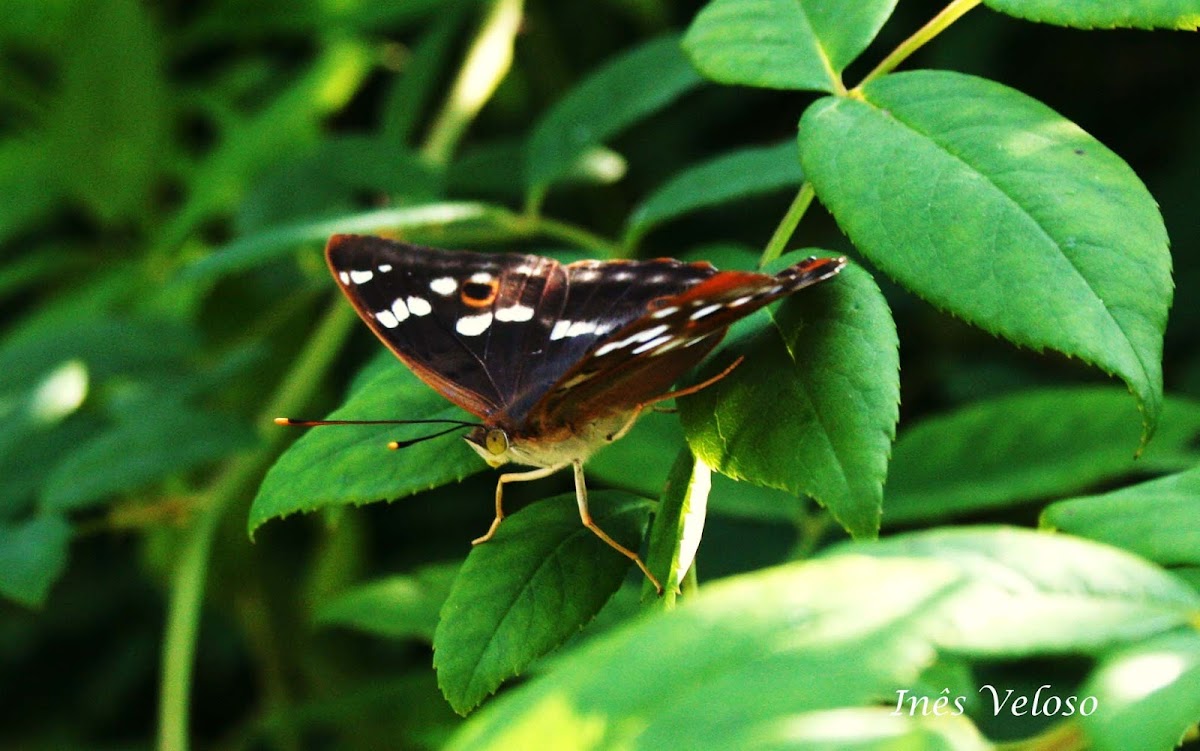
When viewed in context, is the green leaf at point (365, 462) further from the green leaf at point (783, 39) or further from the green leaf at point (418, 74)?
the green leaf at point (418, 74)

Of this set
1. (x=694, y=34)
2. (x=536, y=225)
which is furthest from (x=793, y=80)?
(x=536, y=225)

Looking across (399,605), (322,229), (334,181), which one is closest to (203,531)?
(399,605)

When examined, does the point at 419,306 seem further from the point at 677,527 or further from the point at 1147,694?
the point at 1147,694

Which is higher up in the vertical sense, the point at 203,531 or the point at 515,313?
the point at 515,313

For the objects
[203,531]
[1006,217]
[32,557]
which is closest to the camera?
[1006,217]

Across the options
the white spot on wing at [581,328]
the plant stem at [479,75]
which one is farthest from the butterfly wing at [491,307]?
the plant stem at [479,75]

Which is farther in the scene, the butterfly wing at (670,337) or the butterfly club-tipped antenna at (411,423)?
the butterfly club-tipped antenna at (411,423)
